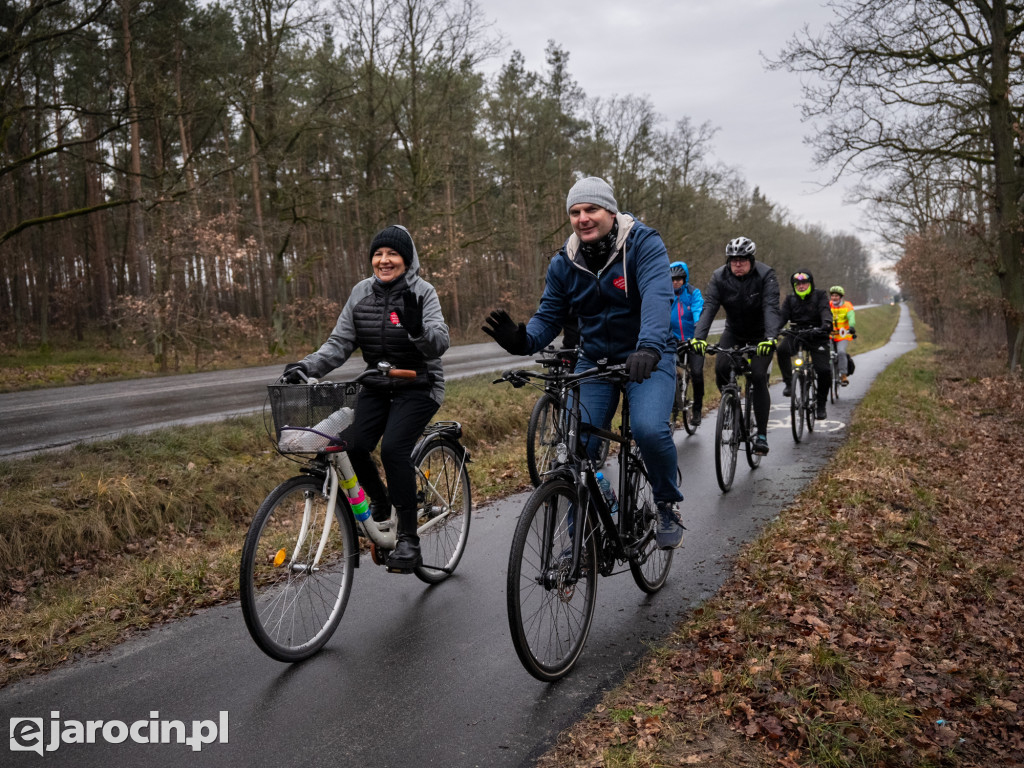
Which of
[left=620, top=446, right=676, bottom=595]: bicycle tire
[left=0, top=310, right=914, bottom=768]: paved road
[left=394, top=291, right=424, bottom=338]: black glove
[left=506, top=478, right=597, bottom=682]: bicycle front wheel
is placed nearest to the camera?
[left=0, top=310, right=914, bottom=768]: paved road

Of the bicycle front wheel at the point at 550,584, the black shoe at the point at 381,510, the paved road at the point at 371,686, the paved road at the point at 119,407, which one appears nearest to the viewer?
the paved road at the point at 371,686

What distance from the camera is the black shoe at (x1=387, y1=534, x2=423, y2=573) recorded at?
4.38 metres

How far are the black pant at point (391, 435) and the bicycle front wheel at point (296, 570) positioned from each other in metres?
0.35

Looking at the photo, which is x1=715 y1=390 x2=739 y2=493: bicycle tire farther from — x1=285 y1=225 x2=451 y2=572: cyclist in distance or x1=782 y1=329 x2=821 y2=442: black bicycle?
x1=285 y1=225 x2=451 y2=572: cyclist in distance

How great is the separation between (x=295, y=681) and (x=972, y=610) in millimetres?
3869

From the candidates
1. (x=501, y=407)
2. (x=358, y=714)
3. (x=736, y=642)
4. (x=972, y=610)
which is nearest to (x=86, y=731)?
(x=358, y=714)

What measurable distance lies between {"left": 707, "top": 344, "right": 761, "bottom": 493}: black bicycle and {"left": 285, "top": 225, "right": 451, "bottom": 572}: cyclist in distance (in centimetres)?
377

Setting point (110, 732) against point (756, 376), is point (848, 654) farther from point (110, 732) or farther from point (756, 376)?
point (756, 376)

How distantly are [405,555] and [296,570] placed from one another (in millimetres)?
745

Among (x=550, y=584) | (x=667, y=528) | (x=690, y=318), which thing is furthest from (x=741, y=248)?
(x=550, y=584)

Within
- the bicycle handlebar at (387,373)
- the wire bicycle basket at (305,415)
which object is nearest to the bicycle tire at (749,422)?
the bicycle handlebar at (387,373)

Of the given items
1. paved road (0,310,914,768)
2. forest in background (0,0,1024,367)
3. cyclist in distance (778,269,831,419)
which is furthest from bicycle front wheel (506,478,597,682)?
forest in background (0,0,1024,367)

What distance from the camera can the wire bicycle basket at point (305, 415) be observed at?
3.68 meters

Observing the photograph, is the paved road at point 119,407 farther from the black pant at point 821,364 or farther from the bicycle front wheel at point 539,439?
the black pant at point 821,364
